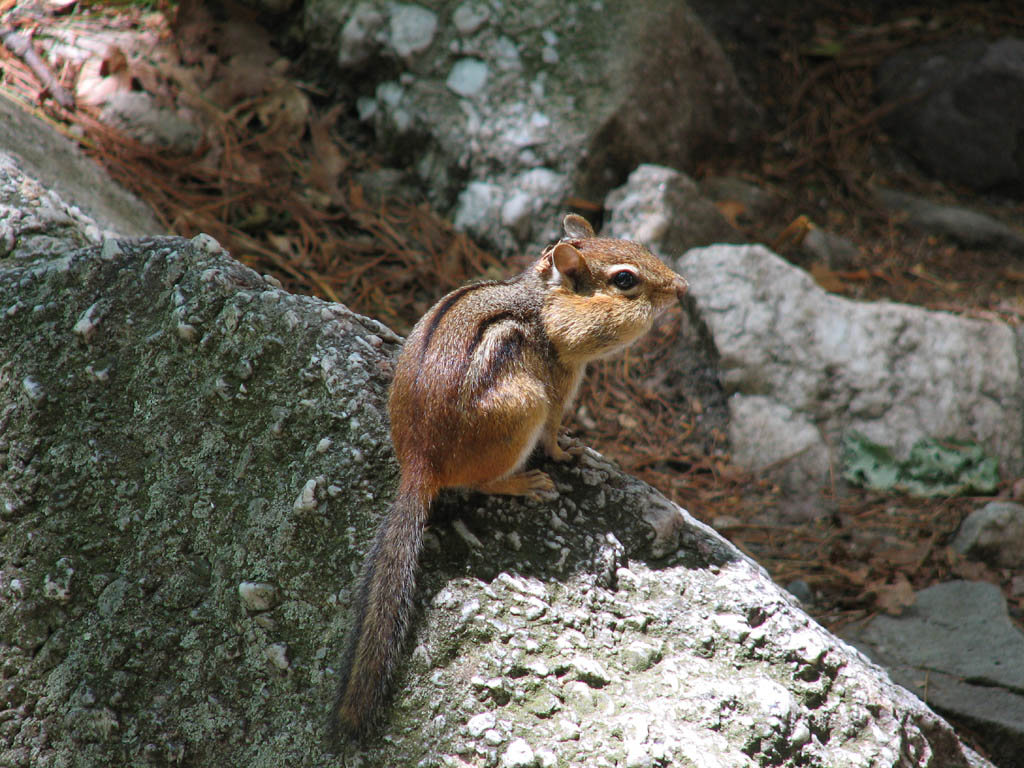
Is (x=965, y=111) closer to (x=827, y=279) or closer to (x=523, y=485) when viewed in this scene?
(x=827, y=279)

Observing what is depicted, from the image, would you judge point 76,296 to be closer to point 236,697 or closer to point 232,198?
point 236,697

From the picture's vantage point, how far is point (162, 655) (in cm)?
211

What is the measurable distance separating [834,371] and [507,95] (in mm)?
2348

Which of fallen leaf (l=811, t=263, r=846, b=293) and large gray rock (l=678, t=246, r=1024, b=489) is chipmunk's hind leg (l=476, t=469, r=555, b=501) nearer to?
large gray rock (l=678, t=246, r=1024, b=489)

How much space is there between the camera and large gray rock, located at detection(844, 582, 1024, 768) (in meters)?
2.92

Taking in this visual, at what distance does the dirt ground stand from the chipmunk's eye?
4.41ft

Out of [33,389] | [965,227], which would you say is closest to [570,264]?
[33,389]

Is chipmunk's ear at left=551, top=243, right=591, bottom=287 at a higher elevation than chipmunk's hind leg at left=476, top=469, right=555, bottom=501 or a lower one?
higher

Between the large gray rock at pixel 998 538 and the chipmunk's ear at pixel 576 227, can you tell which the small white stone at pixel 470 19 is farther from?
the large gray rock at pixel 998 538

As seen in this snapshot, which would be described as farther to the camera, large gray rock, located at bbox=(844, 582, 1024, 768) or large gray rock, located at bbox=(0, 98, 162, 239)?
large gray rock, located at bbox=(0, 98, 162, 239)

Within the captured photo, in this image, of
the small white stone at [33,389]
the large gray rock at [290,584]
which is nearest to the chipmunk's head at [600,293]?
the large gray rock at [290,584]

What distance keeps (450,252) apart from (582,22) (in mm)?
1660

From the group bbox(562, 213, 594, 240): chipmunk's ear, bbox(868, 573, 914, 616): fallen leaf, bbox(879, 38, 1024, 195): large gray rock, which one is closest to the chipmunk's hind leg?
bbox(562, 213, 594, 240): chipmunk's ear

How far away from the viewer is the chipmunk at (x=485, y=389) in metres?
1.96
